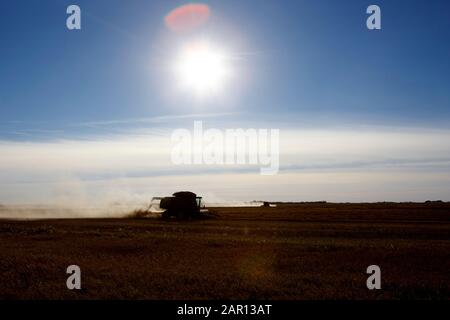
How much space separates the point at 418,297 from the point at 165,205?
4646 centimetres

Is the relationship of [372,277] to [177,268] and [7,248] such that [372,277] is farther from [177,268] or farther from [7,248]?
[7,248]

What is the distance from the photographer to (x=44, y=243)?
96.9 feet

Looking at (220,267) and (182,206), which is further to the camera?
(182,206)

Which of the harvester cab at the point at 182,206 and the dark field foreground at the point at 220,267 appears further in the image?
the harvester cab at the point at 182,206

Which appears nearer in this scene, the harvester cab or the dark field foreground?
the dark field foreground

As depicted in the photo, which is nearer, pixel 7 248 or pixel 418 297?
pixel 418 297

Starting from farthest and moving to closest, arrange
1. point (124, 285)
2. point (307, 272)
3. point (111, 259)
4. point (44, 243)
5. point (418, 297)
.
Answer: point (44, 243), point (111, 259), point (307, 272), point (124, 285), point (418, 297)

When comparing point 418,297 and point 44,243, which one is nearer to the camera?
point 418,297

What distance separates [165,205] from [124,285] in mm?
43650
